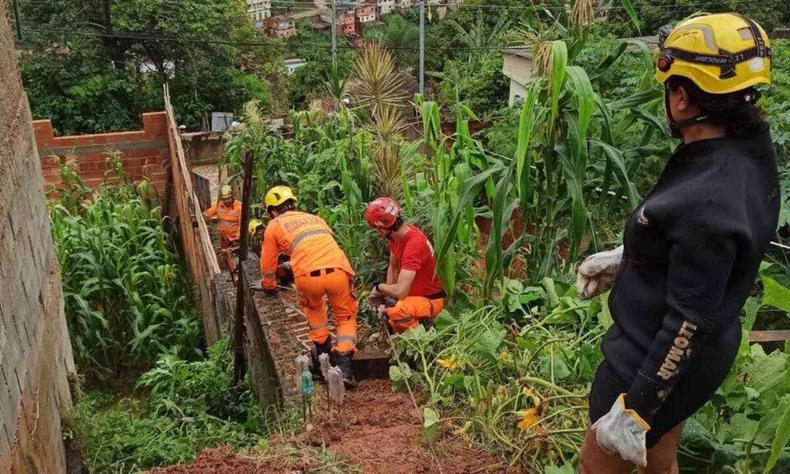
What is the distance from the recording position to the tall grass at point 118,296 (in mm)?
7027

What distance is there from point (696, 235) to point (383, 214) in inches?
110

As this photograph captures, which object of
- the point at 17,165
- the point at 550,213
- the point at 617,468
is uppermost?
the point at 17,165

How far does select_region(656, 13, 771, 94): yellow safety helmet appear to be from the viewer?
1.79 metres

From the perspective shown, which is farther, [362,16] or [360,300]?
[362,16]

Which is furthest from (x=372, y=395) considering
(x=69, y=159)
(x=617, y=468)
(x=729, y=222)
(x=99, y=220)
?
(x=69, y=159)

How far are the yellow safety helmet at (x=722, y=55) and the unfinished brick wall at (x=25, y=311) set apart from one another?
9.10 ft

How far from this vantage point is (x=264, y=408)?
198 inches

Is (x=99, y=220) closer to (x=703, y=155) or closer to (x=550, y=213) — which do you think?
(x=550, y=213)

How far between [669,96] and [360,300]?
3.73 m

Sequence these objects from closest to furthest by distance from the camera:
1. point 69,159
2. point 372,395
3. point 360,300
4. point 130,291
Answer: point 372,395, point 360,300, point 130,291, point 69,159

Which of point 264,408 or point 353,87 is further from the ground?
point 353,87

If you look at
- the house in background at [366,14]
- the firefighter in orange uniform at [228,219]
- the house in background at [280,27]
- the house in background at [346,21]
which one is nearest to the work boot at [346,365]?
the firefighter in orange uniform at [228,219]

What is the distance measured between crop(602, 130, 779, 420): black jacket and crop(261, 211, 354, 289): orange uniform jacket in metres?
2.82

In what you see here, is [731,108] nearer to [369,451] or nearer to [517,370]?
[517,370]
